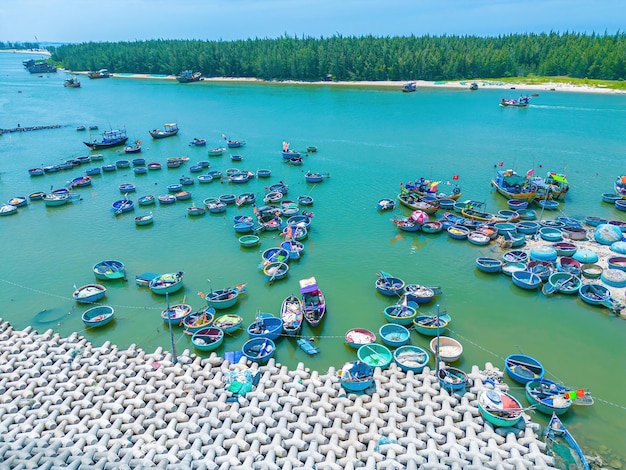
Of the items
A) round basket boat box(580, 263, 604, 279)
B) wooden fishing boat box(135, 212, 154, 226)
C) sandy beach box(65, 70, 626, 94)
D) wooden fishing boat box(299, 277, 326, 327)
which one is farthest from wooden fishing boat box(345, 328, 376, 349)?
sandy beach box(65, 70, 626, 94)

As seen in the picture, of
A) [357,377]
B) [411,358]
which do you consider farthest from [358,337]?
[357,377]

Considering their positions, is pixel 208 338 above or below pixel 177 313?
above

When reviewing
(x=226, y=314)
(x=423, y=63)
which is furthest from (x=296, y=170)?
(x=423, y=63)

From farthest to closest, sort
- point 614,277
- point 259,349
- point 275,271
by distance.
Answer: point 275,271 → point 614,277 → point 259,349

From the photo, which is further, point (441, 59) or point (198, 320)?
point (441, 59)

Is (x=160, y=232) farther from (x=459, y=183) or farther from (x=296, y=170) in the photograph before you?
(x=459, y=183)

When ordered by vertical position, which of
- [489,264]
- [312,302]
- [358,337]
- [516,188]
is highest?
[516,188]

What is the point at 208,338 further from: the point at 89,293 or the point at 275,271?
the point at 89,293
